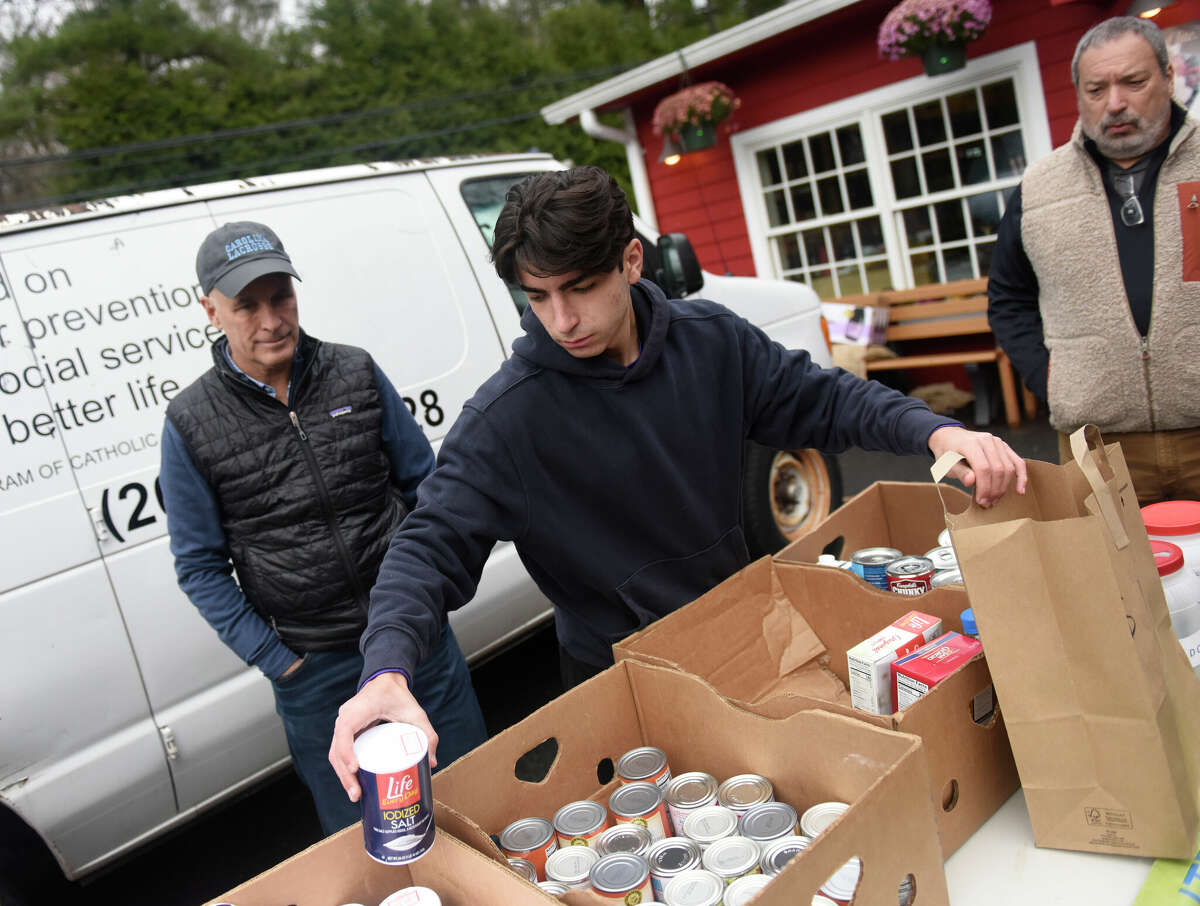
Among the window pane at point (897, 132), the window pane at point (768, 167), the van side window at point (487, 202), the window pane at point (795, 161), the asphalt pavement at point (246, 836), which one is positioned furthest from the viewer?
the window pane at point (768, 167)

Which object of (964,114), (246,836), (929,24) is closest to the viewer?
(246,836)

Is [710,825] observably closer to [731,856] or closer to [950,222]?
[731,856]

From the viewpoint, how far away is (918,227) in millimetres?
8711

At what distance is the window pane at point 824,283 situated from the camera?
375 inches

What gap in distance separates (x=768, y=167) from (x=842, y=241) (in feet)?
3.60

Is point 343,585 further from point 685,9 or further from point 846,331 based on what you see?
point 685,9

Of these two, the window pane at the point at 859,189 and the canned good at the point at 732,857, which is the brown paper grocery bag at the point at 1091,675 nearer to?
the canned good at the point at 732,857

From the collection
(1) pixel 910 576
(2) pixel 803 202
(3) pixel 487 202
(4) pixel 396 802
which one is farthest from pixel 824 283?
(4) pixel 396 802

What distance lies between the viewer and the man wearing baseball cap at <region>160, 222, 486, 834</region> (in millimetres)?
2539

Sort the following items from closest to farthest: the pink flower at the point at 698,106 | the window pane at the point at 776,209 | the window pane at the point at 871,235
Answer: the pink flower at the point at 698,106 → the window pane at the point at 871,235 → the window pane at the point at 776,209

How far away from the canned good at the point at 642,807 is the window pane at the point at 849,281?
27.5ft

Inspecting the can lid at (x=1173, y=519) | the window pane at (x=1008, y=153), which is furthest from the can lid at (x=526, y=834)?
the window pane at (x=1008, y=153)

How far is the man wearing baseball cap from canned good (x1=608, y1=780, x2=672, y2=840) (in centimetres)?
119

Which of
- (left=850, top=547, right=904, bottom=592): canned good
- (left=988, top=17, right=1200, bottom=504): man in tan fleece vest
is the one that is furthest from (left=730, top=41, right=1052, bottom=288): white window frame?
(left=850, top=547, right=904, bottom=592): canned good
